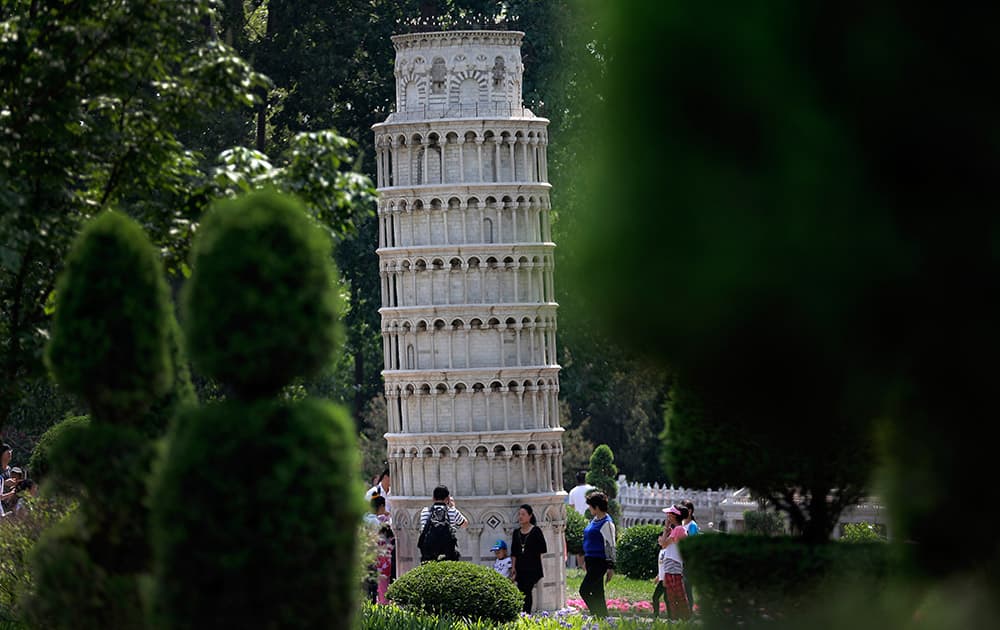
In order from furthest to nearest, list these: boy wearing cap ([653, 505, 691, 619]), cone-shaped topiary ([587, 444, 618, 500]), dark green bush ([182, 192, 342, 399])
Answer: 1. cone-shaped topiary ([587, 444, 618, 500])
2. boy wearing cap ([653, 505, 691, 619])
3. dark green bush ([182, 192, 342, 399])

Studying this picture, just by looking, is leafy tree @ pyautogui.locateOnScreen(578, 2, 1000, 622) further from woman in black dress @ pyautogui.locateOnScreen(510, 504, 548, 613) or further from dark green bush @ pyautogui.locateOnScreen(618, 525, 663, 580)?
dark green bush @ pyautogui.locateOnScreen(618, 525, 663, 580)

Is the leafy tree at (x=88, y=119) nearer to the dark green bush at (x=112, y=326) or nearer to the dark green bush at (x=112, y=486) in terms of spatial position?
the dark green bush at (x=112, y=326)

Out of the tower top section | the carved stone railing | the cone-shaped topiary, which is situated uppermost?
the tower top section

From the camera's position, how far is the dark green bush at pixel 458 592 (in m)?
19.5

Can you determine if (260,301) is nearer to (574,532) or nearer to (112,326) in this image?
(112,326)

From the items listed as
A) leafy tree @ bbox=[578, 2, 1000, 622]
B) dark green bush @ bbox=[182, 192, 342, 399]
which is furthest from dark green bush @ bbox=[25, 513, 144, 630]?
leafy tree @ bbox=[578, 2, 1000, 622]

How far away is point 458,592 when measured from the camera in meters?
19.5

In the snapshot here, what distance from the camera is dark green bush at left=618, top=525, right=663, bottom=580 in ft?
98.5

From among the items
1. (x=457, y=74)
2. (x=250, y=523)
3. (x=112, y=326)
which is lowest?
Result: (x=250, y=523)

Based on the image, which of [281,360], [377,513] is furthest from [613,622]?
[281,360]

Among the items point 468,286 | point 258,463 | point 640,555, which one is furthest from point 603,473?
point 258,463

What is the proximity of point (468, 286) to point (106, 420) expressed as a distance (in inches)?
656

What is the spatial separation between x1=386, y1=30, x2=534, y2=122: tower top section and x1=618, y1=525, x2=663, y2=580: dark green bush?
7368 millimetres

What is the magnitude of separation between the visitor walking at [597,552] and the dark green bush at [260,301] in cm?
1040
